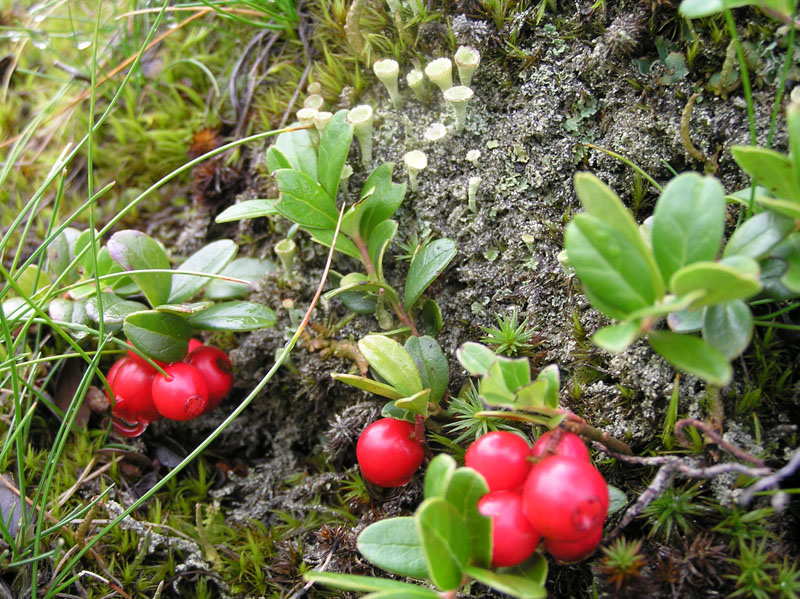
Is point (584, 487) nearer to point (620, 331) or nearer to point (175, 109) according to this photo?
point (620, 331)

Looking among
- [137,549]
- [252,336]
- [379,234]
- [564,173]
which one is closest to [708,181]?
[564,173]

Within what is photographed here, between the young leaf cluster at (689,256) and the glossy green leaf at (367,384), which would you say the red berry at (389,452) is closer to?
the glossy green leaf at (367,384)

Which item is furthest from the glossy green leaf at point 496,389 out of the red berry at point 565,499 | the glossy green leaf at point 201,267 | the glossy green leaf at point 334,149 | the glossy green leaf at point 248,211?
the glossy green leaf at point 201,267

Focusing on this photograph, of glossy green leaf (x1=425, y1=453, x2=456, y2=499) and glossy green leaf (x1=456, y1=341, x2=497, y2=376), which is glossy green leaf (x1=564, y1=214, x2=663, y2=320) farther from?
glossy green leaf (x1=425, y1=453, x2=456, y2=499)

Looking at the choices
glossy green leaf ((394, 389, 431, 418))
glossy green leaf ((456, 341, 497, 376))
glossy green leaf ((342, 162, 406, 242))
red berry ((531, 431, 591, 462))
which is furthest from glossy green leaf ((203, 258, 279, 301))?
red berry ((531, 431, 591, 462))

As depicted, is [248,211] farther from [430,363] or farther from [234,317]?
[430,363]

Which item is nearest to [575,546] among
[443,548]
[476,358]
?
[443,548]
